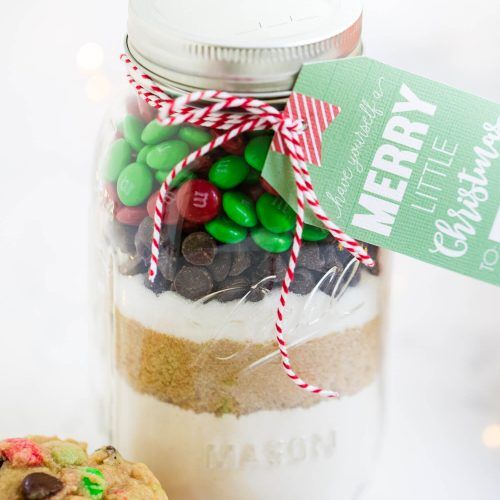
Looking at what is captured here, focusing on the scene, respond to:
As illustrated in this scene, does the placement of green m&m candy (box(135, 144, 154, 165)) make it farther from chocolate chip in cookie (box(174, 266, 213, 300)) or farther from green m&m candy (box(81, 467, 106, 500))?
green m&m candy (box(81, 467, 106, 500))

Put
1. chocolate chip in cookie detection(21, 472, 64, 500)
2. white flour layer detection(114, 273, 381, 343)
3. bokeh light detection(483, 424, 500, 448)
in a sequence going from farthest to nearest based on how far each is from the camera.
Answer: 1. bokeh light detection(483, 424, 500, 448)
2. white flour layer detection(114, 273, 381, 343)
3. chocolate chip in cookie detection(21, 472, 64, 500)

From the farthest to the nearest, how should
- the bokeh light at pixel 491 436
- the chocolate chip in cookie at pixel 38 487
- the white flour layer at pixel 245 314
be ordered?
1. the bokeh light at pixel 491 436
2. the white flour layer at pixel 245 314
3. the chocolate chip in cookie at pixel 38 487

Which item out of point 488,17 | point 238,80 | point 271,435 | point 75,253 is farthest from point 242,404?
point 488,17

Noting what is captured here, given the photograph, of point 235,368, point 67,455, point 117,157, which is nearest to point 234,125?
point 117,157

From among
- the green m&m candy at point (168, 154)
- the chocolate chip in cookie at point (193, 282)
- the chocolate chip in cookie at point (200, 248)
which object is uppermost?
the green m&m candy at point (168, 154)

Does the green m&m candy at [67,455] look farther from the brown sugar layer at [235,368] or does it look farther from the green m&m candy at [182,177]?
the green m&m candy at [182,177]

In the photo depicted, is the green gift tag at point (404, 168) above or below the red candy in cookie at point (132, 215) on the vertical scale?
above

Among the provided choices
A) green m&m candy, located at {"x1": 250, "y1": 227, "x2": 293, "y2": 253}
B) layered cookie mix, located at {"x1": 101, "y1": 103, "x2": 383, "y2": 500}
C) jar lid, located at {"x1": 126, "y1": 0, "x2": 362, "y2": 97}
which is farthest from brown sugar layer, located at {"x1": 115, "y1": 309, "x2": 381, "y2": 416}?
jar lid, located at {"x1": 126, "y1": 0, "x2": 362, "y2": 97}

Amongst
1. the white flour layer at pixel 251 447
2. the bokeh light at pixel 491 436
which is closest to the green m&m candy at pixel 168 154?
the white flour layer at pixel 251 447

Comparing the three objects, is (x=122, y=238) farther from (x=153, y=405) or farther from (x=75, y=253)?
(x=75, y=253)
